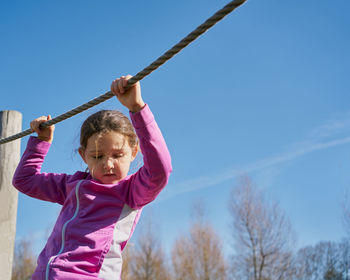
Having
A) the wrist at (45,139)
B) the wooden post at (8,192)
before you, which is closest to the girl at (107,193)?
the wrist at (45,139)

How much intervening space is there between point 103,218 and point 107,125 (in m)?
0.34

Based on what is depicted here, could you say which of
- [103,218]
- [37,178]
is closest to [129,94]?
[103,218]

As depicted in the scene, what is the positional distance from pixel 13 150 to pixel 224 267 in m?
15.7

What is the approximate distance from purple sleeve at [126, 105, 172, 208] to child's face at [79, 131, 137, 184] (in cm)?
13

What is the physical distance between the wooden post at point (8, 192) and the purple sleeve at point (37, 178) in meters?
1.10

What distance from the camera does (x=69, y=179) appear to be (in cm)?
166

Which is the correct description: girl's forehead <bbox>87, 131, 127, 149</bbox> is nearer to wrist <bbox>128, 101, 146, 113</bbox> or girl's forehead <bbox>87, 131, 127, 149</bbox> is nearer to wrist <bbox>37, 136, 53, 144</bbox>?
wrist <bbox>128, 101, 146, 113</bbox>

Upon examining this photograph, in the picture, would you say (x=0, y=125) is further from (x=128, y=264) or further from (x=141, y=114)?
Result: (x=128, y=264)

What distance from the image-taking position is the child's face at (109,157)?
1.44 meters

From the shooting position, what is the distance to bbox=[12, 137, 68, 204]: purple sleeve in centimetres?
169

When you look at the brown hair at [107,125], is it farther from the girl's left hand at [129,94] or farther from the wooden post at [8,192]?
the wooden post at [8,192]

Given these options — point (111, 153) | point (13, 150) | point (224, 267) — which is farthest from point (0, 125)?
point (224, 267)

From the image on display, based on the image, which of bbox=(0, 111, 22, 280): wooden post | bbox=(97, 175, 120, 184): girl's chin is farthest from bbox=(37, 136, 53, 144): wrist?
bbox=(0, 111, 22, 280): wooden post

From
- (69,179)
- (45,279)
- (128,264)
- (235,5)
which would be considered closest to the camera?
(235,5)
